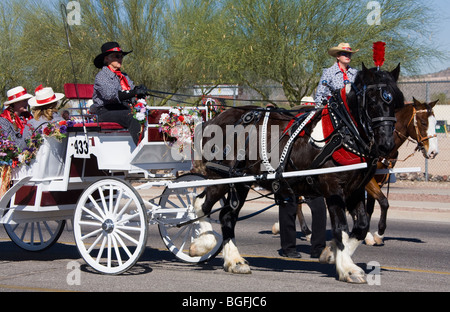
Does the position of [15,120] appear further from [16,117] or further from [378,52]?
[378,52]

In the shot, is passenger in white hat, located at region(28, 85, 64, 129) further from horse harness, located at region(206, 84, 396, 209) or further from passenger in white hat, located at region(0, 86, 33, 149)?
horse harness, located at region(206, 84, 396, 209)

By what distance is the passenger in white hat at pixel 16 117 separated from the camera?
9055mm

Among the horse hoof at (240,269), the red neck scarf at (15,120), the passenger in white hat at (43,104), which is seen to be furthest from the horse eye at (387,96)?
the red neck scarf at (15,120)

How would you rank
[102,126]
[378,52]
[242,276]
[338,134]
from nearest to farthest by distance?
[338,134]
[378,52]
[242,276]
[102,126]

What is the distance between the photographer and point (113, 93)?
8758 millimetres

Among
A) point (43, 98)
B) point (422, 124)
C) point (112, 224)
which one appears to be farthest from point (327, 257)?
point (43, 98)

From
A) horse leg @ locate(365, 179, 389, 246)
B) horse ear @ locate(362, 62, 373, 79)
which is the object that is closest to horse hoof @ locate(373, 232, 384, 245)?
horse leg @ locate(365, 179, 389, 246)

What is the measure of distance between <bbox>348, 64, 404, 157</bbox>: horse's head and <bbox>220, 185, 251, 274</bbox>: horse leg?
6.18 feet

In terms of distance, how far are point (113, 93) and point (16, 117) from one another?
1831mm

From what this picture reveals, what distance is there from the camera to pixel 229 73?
64.8 ft

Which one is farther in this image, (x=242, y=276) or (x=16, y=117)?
(x=16, y=117)

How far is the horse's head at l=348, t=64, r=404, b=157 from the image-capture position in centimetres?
735

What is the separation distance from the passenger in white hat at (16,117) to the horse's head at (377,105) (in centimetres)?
424
